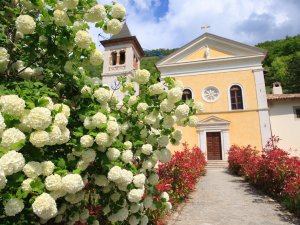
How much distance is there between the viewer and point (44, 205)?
1654 millimetres

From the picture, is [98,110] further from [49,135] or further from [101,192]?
[101,192]

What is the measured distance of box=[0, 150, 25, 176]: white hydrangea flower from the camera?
4.94 feet

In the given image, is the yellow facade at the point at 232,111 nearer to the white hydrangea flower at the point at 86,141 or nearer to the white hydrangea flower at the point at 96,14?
the white hydrangea flower at the point at 96,14

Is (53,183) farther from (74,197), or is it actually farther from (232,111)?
(232,111)

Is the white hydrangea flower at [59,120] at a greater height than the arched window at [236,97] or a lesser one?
lesser

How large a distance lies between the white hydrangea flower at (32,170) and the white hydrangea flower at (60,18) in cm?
136

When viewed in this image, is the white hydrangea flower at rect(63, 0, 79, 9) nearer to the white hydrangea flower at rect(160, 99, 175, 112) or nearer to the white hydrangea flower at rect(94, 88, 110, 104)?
the white hydrangea flower at rect(94, 88, 110, 104)

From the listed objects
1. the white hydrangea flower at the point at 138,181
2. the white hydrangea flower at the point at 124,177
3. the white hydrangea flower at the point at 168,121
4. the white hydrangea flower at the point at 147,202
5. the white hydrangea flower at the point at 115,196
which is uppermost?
the white hydrangea flower at the point at 168,121

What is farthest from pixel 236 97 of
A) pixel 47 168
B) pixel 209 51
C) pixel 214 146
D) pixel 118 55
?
pixel 47 168

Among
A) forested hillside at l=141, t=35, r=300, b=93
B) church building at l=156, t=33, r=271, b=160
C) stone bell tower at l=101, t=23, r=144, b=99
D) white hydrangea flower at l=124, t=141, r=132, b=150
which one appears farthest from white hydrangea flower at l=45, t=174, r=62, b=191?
forested hillside at l=141, t=35, r=300, b=93

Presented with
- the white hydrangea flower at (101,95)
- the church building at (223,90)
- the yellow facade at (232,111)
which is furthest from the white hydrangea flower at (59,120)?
the church building at (223,90)

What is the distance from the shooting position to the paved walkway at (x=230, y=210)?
5266mm

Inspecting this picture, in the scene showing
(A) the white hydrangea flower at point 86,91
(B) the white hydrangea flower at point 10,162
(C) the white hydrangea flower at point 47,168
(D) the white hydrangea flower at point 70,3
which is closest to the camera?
(B) the white hydrangea flower at point 10,162

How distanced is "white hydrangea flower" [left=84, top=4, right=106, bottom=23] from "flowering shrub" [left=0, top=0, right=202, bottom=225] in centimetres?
1
